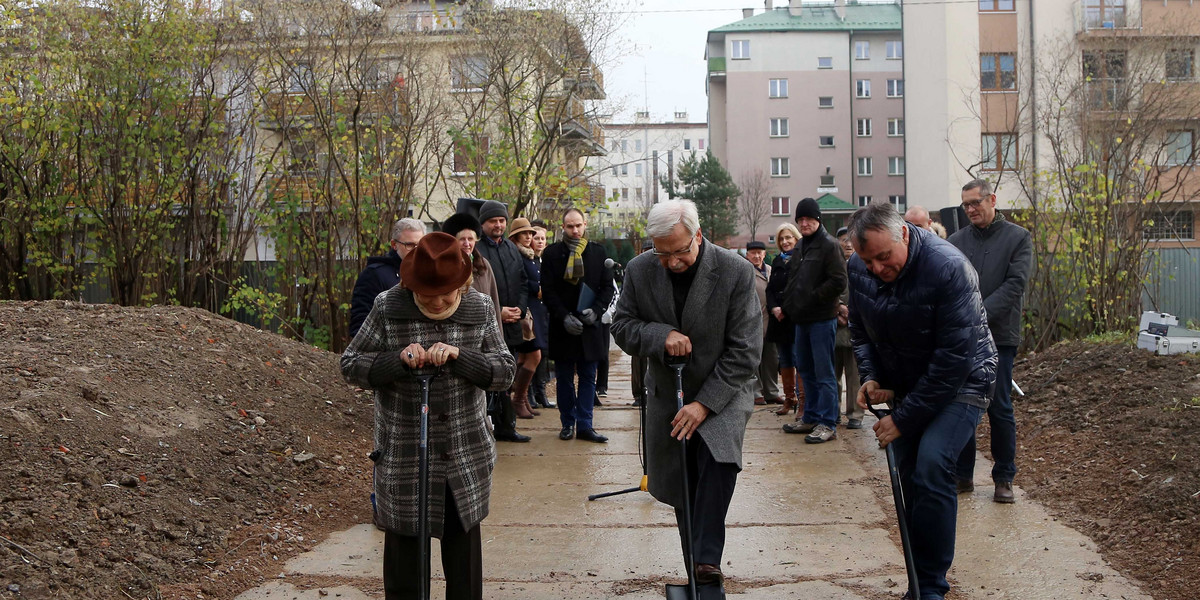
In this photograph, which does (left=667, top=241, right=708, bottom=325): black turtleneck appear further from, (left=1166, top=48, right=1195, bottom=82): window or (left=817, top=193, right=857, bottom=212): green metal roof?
(left=817, top=193, right=857, bottom=212): green metal roof

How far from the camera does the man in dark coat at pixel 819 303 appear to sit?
877 centimetres

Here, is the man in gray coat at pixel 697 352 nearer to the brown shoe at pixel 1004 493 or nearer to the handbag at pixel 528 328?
the brown shoe at pixel 1004 493

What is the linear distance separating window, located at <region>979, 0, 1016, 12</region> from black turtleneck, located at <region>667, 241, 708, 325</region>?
38.0 m

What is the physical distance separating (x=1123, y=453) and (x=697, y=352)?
3731mm

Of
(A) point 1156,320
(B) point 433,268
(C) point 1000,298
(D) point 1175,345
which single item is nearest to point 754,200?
(A) point 1156,320

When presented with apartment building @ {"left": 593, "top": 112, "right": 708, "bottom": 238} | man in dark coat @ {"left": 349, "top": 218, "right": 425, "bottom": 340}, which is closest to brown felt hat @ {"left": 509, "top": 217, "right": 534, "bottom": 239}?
man in dark coat @ {"left": 349, "top": 218, "right": 425, "bottom": 340}

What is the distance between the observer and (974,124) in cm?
3966

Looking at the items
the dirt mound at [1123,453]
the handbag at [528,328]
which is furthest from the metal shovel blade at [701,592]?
the handbag at [528,328]

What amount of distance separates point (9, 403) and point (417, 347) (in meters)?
3.25

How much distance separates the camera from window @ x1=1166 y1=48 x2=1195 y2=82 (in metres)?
20.9

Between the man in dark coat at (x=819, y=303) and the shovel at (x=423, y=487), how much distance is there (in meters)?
5.18

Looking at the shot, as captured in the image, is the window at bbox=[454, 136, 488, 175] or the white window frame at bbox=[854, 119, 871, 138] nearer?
the window at bbox=[454, 136, 488, 175]

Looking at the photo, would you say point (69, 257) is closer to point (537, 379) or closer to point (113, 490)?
point (537, 379)

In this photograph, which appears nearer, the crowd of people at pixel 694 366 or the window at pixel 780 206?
the crowd of people at pixel 694 366
